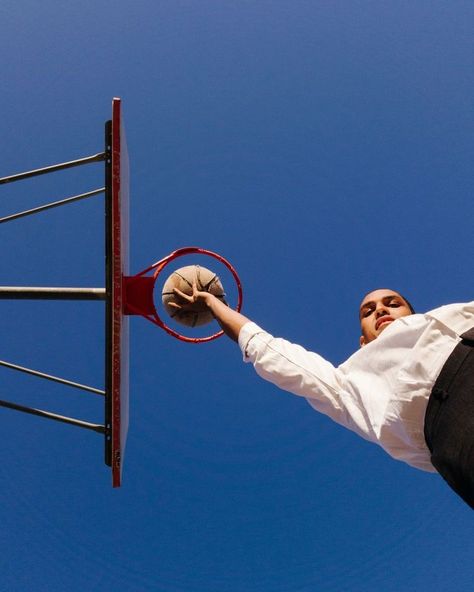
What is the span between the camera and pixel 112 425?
5039 mm

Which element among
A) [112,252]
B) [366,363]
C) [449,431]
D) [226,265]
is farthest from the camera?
[226,265]

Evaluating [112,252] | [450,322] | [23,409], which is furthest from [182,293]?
[450,322]

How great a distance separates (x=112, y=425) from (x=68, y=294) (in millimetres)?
1259

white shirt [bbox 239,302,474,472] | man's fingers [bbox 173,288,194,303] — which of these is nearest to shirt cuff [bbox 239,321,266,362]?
white shirt [bbox 239,302,474,472]

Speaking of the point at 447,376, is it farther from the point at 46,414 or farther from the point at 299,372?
the point at 46,414

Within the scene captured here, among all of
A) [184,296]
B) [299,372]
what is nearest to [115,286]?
[184,296]

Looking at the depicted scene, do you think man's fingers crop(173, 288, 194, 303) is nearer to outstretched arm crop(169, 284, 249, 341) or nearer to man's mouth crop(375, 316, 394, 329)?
outstretched arm crop(169, 284, 249, 341)

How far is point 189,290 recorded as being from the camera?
5262mm

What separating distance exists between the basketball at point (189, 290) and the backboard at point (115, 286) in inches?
17.1

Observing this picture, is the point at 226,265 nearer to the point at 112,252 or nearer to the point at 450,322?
the point at 112,252

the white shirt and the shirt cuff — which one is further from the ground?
the shirt cuff

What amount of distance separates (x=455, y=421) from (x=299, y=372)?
0.89 metres

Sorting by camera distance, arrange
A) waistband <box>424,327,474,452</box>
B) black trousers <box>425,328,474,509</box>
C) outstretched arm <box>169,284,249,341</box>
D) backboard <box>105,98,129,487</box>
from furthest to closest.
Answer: backboard <box>105,98,129,487</box>
outstretched arm <box>169,284,249,341</box>
waistband <box>424,327,474,452</box>
black trousers <box>425,328,474,509</box>

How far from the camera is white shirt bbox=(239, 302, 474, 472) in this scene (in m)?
2.88
